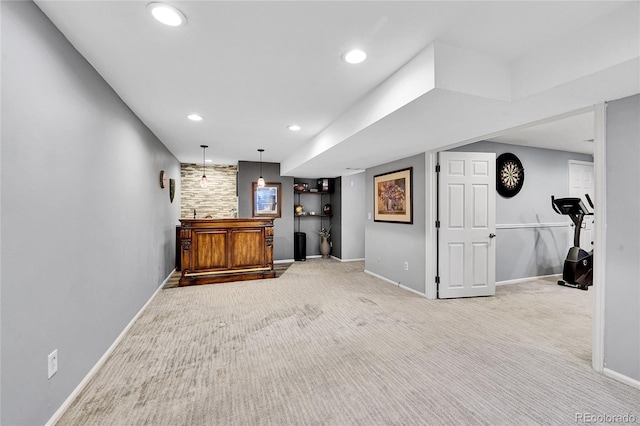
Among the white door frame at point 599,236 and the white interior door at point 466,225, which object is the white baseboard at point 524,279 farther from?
the white door frame at point 599,236

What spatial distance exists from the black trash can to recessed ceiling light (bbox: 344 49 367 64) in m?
5.48

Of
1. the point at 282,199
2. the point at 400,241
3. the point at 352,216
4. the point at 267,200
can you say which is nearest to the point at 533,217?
the point at 400,241

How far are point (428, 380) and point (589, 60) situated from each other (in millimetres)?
2452

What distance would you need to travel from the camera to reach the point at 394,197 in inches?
193

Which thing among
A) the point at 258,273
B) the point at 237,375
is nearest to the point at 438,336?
the point at 237,375

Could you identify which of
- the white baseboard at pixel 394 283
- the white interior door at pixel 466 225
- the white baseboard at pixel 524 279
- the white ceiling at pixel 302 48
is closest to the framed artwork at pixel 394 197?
the white interior door at pixel 466 225

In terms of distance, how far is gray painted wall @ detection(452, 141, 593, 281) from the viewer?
189 inches

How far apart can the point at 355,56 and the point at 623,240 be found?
8.15 ft

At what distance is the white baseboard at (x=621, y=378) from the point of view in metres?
2.00

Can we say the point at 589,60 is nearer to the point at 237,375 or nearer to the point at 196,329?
the point at 237,375

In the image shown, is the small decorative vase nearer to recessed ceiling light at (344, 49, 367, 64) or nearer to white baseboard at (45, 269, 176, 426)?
white baseboard at (45, 269, 176, 426)

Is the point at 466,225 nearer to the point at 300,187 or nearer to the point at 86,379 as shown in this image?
the point at 300,187

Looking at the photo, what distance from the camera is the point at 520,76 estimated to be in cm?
210

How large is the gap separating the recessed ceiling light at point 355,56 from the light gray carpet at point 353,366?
2477mm
